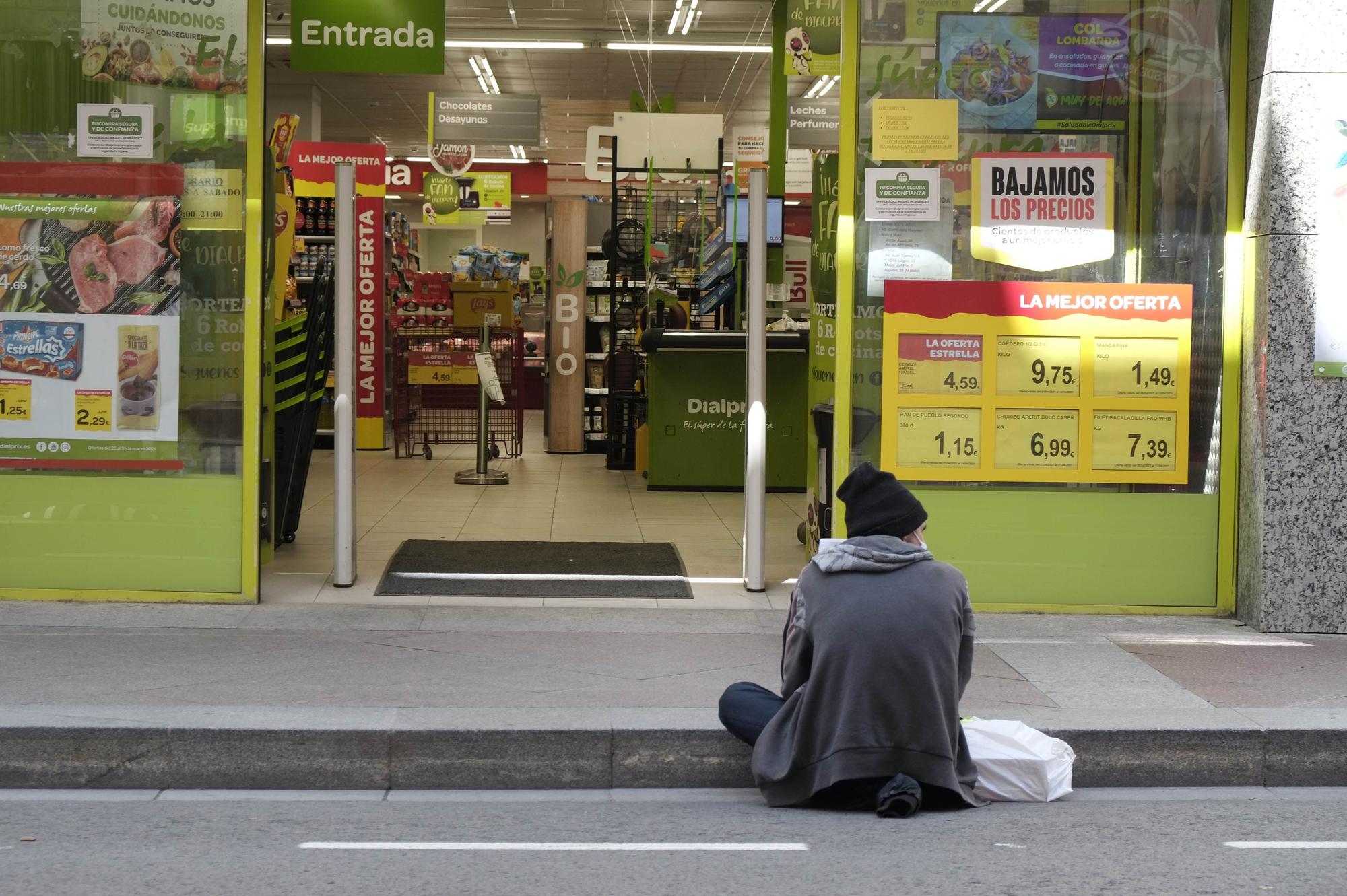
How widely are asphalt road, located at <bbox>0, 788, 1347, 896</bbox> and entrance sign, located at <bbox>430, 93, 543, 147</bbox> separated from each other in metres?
12.9

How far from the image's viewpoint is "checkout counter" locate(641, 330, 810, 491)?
12.6 meters

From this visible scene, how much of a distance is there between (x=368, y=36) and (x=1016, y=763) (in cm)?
623

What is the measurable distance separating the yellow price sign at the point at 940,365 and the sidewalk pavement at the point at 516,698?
3.84 feet

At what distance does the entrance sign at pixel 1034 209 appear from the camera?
700cm

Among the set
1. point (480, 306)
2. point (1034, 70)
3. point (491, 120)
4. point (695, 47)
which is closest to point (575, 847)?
point (1034, 70)

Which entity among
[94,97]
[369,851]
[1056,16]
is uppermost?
[1056,16]

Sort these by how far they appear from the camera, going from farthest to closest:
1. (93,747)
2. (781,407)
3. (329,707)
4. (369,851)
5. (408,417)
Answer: (408,417) → (781,407) → (329,707) → (93,747) → (369,851)

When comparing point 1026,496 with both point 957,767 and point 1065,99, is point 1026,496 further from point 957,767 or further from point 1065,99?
point 957,767

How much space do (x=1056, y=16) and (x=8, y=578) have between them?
5807 mm

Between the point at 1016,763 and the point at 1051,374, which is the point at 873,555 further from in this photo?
the point at 1051,374

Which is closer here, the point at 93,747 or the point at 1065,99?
the point at 93,747

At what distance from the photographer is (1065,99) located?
A: 7.03 m

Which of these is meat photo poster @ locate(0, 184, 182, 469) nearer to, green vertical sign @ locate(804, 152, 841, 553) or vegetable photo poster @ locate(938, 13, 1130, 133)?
green vertical sign @ locate(804, 152, 841, 553)

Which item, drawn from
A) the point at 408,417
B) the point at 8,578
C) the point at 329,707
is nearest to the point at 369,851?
the point at 329,707
